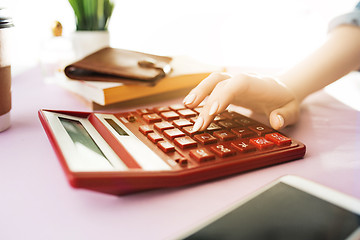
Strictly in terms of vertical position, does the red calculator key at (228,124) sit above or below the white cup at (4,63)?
below

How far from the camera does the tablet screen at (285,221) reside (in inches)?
9.5

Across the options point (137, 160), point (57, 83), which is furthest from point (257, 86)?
point (57, 83)

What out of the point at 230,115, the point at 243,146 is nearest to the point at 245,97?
the point at 230,115

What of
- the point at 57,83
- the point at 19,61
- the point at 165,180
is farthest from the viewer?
the point at 19,61

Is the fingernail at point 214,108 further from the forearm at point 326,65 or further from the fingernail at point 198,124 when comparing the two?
the forearm at point 326,65

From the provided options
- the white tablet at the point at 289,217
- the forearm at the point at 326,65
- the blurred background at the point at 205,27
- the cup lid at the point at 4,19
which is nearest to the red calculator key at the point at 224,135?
the white tablet at the point at 289,217

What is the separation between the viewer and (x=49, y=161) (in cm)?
41

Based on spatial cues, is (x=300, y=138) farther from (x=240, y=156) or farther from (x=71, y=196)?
(x=71, y=196)

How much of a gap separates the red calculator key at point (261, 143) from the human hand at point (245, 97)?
60 millimetres

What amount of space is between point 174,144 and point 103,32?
55 centimetres

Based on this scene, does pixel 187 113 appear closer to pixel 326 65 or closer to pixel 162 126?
pixel 162 126

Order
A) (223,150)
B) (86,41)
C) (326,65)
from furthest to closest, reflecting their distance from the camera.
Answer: (86,41), (326,65), (223,150)

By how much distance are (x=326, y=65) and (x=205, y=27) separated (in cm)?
83

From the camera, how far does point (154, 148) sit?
0.37 metres
